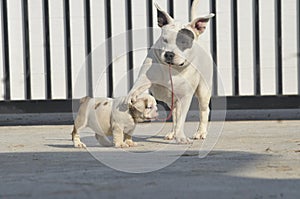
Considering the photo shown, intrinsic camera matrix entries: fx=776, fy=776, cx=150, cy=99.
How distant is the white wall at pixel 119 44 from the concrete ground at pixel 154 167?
2.09 meters

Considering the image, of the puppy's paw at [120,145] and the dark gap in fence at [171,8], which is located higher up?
the dark gap in fence at [171,8]

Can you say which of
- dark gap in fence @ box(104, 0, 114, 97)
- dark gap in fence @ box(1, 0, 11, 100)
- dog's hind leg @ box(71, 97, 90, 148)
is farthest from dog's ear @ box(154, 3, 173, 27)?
dark gap in fence @ box(1, 0, 11, 100)

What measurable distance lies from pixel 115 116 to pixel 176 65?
0.71 m

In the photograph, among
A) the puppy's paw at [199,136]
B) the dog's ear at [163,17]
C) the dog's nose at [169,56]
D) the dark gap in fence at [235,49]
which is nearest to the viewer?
the dog's nose at [169,56]

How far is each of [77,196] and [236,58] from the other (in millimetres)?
5871

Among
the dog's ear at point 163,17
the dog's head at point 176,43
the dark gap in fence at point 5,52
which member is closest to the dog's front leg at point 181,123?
the dog's head at point 176,43

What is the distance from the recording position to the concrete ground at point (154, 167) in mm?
4273

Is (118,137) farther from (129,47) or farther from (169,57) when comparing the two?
(129,47)

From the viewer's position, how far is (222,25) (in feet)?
31.9

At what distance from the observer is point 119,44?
9.78 metres

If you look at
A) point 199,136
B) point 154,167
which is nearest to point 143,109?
point 154,167

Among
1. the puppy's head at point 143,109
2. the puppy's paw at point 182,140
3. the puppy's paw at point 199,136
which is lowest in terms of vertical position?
the puppy's paw at point 199,136

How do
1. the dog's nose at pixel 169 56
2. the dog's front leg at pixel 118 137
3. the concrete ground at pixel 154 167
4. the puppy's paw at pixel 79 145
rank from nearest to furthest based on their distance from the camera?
the concrete ground at pixel 154 167, the dog's front leg at pixel 118 137, the dog's nose at pixel 169 56, the puppy's paw at pixel 79 145

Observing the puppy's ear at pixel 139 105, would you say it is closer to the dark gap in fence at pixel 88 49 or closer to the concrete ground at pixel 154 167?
the concrete ground at pixel 154 167
